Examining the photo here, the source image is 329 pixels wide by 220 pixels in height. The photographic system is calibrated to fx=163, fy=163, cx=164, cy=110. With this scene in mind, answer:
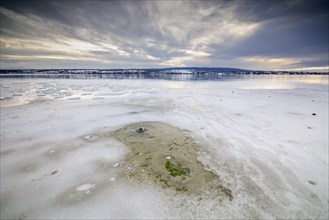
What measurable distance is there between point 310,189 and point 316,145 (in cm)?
224

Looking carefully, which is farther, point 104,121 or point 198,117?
point 198,117

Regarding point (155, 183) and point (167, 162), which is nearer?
point (155, 183)

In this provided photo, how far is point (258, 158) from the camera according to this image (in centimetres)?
395

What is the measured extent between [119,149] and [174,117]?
3382 mm

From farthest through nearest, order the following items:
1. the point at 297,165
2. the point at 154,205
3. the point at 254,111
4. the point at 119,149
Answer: the point at 254,111, the point at 119,149, the point at 297,165, the point at 154,205

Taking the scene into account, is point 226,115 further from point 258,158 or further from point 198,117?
point 258,158

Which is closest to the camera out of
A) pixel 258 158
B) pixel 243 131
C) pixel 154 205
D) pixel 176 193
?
pixel 154 205

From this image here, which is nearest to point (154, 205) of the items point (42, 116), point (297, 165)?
point (297, 165)

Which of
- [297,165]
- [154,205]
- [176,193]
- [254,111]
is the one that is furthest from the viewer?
[254,111]

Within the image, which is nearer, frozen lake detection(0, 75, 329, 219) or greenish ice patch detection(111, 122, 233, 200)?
frozen lake detection(0, 75, 329, 219)

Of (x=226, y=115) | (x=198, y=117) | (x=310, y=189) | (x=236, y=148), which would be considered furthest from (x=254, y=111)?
(x=310, y=189)

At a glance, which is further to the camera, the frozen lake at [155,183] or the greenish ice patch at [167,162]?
the greenish ice patch at [167,162]

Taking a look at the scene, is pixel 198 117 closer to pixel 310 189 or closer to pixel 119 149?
pixel 119 149

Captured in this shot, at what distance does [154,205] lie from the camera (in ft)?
8.59
